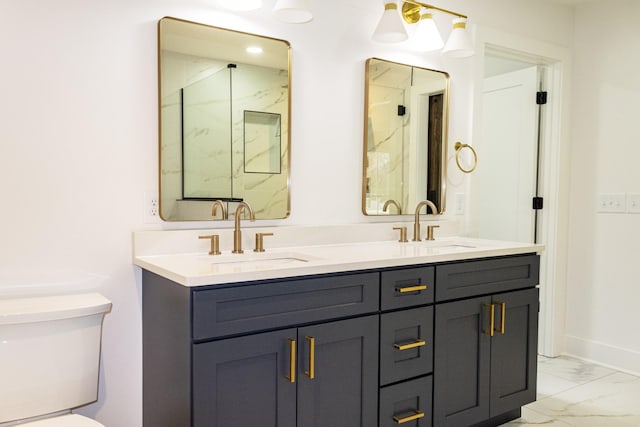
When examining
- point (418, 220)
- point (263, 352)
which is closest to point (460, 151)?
point (418, 220)

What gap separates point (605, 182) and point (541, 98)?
68 cm

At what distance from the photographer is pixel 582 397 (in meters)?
2.68

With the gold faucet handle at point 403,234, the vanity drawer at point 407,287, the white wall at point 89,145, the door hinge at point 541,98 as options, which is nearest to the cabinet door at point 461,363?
the vanity drawer at point 407,287

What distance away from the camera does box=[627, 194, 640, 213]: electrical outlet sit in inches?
117

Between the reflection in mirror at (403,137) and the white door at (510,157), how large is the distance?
2.23 feet

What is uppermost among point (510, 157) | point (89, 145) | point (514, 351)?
point (510, 157)

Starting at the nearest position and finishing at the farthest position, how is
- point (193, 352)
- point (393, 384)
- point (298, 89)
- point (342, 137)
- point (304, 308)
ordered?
point (193, 352) < point (304, 308) < point (393, 384) < point (298, 89) < point (342, 137)

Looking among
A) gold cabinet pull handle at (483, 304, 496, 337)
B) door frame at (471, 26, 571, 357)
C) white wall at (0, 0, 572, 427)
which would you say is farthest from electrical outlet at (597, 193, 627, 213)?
white wall at (0, 0, 572, 427)

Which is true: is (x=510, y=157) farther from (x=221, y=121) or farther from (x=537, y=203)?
(x=221, y=121)

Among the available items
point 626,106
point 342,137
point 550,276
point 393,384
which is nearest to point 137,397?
point 393,384

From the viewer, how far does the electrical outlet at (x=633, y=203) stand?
2973 mm

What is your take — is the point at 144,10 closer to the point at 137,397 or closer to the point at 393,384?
the point at 137,397

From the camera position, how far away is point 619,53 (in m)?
3.06

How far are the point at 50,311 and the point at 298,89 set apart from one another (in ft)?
4.41
